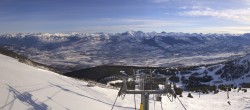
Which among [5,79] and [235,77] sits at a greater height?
[5,79]

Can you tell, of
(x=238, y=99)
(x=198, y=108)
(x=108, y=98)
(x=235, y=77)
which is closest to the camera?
(x=108, y=98)

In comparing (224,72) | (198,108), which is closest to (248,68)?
(224,72)

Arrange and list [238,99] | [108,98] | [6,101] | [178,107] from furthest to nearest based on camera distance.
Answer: [238,99]
[178,107]
[108,98]
[6,101]

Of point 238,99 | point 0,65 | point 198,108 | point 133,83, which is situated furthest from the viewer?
point 238,99

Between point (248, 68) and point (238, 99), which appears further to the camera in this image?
point (248, 68)

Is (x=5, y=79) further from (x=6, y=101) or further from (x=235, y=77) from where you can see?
(x=235, y=77)

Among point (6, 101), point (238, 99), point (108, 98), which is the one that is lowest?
point (238, 99)

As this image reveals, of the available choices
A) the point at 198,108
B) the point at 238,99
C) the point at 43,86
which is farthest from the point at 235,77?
the point at 43,86

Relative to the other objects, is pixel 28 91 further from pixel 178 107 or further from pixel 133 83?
pixel 178 107

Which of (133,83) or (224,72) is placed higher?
(133,83)
